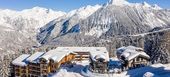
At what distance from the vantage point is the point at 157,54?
9856 centimetres

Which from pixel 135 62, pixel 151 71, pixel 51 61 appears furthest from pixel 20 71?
pixel 151 71

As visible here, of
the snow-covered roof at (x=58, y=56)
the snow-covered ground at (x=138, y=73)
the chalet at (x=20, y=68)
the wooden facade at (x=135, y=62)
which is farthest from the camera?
the chalet at (x=20, y=68)

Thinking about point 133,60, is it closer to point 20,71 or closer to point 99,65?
point 99,65

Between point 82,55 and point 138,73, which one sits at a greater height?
point 82,55

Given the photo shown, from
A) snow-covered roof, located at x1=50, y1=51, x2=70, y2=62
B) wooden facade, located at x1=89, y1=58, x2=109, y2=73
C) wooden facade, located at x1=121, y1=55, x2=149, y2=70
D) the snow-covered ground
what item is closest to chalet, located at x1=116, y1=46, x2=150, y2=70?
wooden facade, located at x1=121, y1=55, x2=149, y2=70

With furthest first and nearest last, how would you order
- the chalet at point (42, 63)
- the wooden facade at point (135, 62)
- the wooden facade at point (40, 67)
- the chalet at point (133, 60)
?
1. the wooden facade at point (40, 67)
2. the chalet at point (42, 63)
3. the chalet at point (133, 60)
4. the wooden facade at point (135, 62)

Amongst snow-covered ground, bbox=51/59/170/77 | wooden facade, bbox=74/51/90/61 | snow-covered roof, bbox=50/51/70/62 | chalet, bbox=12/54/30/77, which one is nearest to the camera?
snow-covered ground, bbox=51/59/170/77

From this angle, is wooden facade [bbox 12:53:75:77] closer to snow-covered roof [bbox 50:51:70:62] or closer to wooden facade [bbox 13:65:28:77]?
wooden facade [bbox 13:65:28:77]

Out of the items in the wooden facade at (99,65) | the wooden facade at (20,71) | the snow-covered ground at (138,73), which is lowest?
the wooden facade at (20,71)

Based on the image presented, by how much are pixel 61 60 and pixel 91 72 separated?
28.3 metres

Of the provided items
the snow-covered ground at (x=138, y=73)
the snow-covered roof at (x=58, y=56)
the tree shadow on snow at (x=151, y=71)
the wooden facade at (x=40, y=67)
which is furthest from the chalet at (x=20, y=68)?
the tree shadow on snow at (x=151, y=71)

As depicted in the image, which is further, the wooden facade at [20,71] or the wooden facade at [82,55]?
the wooden facade at [82,55]

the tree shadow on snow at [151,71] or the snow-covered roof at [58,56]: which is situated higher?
the snow-covered roof at [58,56]

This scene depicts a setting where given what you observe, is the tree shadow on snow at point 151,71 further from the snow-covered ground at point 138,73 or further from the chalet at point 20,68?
the chalet at point 20,68
